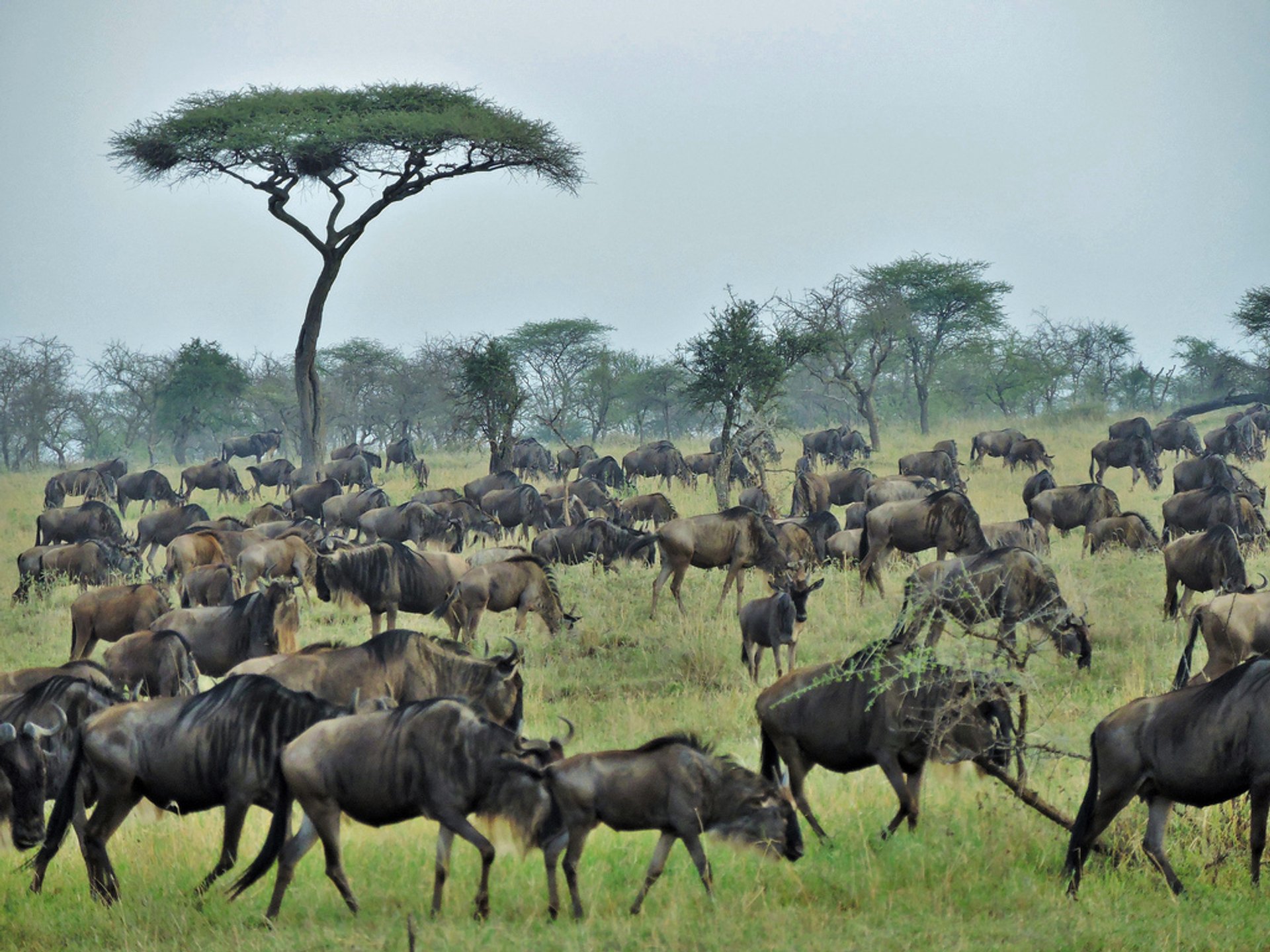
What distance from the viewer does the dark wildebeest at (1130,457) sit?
22.4 m

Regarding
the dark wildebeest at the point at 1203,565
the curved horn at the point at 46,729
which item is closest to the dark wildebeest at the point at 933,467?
the dark wildebeest at the point at 1203,565

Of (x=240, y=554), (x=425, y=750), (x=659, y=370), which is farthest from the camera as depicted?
(x=659, y=370)

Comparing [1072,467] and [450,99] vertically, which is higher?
[450,99]

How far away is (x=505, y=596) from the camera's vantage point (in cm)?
1121

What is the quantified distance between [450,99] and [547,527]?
11.8 metres

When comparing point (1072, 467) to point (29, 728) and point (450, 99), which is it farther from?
point (29, 728)

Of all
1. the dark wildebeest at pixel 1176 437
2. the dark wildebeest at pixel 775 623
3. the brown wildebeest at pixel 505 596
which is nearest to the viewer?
the dark wildebeest at pixel 775 623

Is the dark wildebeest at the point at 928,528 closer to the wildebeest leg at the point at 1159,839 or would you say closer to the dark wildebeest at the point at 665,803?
the wildebeest leg at the point at 1159,839

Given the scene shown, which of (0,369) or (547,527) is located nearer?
(547,527)

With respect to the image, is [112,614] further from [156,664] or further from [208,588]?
[156,664]

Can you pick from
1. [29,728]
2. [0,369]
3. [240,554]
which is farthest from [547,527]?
[0,369]

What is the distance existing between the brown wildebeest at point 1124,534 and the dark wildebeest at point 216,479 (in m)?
16.3

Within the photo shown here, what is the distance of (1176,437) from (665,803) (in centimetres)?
2236

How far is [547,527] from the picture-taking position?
17.4 m
